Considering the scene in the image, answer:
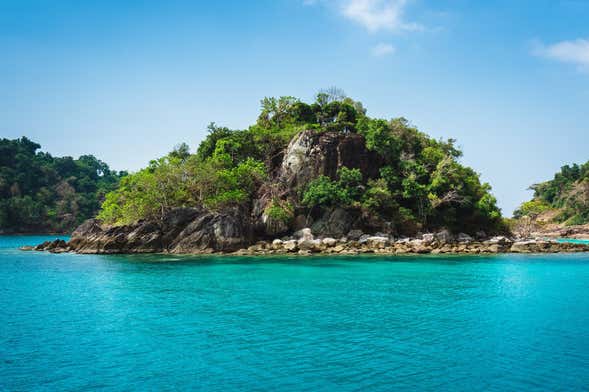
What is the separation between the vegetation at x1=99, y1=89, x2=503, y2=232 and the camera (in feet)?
131

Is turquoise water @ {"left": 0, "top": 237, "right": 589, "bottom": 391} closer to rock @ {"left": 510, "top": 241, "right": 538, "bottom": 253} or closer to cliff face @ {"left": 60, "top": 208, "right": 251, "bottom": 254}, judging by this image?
cliff face @ {"left": 60, "top": 208, "right": 251, "bottom": 254}

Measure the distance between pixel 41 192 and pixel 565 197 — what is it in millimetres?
101989

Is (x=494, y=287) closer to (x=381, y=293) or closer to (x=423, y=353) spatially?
(x=381, y=293)

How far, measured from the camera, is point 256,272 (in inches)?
1021

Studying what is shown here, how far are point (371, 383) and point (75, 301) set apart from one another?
13.8 m

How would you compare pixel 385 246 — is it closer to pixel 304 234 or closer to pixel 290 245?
pixel 304 234

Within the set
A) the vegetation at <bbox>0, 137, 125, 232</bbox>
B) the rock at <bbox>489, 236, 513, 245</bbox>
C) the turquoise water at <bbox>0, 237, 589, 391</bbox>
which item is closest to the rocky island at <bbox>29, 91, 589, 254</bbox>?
the rock at <bbox>489, 236, 513, 245</bbox>

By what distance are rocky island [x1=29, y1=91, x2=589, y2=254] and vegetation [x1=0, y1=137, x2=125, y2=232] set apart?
40.0 metres

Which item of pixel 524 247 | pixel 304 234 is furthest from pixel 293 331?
pixel 524 247

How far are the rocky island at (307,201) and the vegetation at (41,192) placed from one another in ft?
131

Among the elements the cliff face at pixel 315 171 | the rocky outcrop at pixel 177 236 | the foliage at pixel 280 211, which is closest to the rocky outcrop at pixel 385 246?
the cliff face at pixel 315 171

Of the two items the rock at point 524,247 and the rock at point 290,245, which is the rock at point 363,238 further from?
the rock at point 524,247

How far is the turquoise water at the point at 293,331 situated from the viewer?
9.52m

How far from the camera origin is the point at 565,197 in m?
81.2
